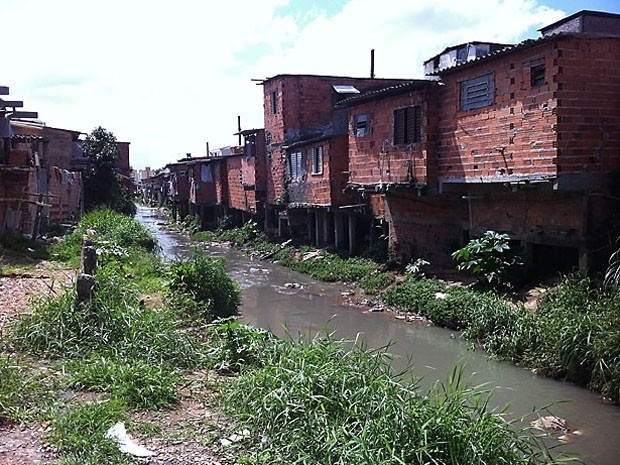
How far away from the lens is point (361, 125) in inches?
741

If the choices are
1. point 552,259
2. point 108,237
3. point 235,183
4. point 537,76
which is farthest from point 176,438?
point 235,183

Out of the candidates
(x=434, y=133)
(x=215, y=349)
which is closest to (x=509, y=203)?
(x=434, y=133)

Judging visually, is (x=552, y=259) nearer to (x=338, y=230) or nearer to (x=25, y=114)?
(x=338, y=230)

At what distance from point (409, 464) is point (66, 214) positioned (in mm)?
24306

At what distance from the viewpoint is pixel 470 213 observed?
615 inches

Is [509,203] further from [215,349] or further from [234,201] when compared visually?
[234,201]

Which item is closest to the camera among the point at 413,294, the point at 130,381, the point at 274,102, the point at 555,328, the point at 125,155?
the point at 130,381

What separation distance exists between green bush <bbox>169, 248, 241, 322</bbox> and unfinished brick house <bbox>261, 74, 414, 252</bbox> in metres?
9.71

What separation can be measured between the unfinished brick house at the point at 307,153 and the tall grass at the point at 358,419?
15.6 meters

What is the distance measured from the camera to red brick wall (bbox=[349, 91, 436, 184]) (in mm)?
15688

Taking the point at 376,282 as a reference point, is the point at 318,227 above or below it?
above

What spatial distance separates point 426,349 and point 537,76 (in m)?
5.89

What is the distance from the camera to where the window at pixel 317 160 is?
2239 cm

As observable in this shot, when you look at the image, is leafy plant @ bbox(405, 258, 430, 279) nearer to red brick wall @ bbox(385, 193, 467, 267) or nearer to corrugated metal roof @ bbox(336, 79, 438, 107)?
red brick wall @ bbox(385, 193, 467, 267)
